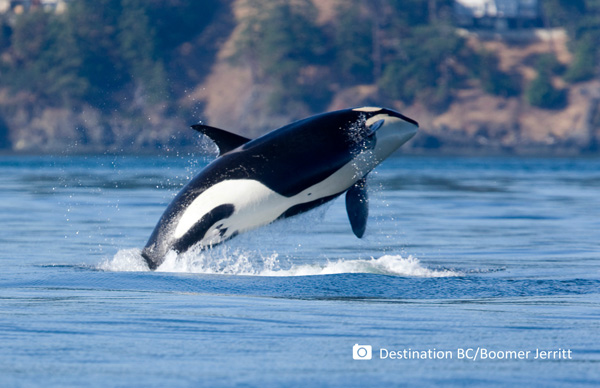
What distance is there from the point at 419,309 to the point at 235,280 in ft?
8.11

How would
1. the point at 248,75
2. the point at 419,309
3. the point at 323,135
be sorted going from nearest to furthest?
the point at 419,309 → the point at 323,135 → the point at 248,75

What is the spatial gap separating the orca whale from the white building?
133 meters

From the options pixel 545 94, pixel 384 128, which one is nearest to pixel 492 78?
pixel 545 94

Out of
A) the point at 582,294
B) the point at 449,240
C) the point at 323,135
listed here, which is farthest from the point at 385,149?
the point at 449,240

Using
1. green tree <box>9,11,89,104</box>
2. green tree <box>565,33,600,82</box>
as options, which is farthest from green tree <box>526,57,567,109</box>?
green tree <box>9,11,89,104</box>

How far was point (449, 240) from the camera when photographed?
19.0 meters

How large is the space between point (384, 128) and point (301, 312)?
242 centimetres

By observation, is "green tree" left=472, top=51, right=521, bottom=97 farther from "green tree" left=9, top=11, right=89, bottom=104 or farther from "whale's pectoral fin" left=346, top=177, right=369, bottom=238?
"whale's pectoral fin" left=346, top=177, right=369, bottom=238

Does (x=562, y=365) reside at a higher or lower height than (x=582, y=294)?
higher

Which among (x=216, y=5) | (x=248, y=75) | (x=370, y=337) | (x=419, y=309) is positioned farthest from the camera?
(x=216, y=5)

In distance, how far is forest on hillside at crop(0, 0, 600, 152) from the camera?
130375 mm

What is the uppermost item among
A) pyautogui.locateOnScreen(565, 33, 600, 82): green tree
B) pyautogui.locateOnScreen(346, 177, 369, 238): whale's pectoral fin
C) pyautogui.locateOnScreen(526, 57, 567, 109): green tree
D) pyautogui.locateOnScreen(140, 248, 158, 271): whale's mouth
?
pyautogui.locateOnScreen(346, 177, 369, 238): whale's pectoral fin

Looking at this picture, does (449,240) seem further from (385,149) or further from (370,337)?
(370,337)

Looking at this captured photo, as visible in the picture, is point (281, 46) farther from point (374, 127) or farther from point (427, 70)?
point (374, 127)
